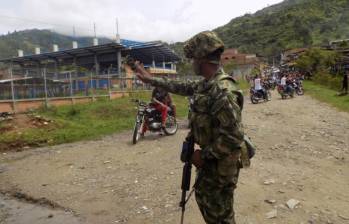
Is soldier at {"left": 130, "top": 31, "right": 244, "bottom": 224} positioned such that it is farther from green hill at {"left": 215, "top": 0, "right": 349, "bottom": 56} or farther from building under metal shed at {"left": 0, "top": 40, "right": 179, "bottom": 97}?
green hill at {"left": 215, "top": 0, "right": 349, "bottom": 56}

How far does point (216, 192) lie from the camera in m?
2.61

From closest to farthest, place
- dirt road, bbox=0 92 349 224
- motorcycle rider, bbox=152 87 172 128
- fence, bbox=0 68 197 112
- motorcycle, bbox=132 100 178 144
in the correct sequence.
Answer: dirt road, bbox=0 92 349 224 < motorcycle, bbox=132 100 178 144 < motorcycle rider, bbox=152 87 172 128 < fence, bbox=0 68 197 112

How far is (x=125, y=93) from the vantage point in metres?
22.8

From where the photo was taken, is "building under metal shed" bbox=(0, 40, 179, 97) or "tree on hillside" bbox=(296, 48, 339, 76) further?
"tree on hillside" bbox=(296, 48, 339, 76)

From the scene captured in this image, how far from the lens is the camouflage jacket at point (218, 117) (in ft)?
7.84

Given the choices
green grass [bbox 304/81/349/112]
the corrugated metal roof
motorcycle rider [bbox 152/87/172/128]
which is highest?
the corrugated metal roof

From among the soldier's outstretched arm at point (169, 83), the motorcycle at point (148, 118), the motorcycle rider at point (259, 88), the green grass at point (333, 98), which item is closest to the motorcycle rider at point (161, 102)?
the motorcycle at point (148, 118)

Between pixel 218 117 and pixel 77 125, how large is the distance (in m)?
10.4

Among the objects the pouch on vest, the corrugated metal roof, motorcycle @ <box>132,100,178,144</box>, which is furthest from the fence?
the corrugated metal roof

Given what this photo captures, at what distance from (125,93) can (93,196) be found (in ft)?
58.2

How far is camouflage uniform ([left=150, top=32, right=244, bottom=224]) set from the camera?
2398 mm

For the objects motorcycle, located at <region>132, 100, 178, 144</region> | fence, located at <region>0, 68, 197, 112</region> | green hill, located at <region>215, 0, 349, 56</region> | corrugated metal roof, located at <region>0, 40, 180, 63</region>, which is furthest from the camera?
green hill, located at <region>215, 0, 349, 56</region>

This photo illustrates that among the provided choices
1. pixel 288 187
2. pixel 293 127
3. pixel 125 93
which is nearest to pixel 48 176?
pixel 288 187

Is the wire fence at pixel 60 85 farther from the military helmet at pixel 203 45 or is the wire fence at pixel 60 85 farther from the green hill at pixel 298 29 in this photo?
the green hill at pixel 298 29
